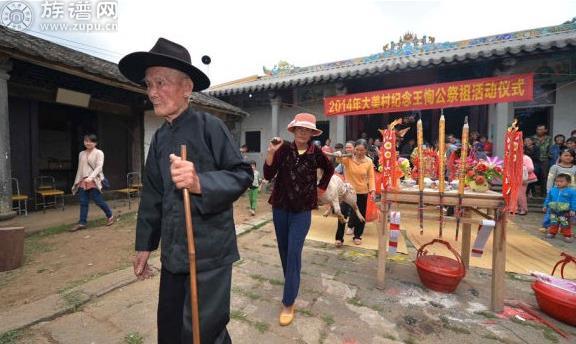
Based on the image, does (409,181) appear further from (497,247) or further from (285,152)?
(285,152)

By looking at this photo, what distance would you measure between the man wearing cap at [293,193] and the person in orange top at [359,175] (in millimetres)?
2130

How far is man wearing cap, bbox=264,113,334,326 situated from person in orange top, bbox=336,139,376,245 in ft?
6.99

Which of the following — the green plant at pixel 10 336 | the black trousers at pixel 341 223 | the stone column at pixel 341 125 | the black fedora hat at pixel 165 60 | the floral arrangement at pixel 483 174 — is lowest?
the green plant at pixel 10 336

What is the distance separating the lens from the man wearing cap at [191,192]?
1456mm

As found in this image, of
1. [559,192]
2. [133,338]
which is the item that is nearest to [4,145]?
[133,338]

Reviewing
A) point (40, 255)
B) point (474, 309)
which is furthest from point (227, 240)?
point (40, 255)

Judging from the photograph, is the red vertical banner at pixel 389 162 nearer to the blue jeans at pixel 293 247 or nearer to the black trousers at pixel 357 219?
the blue jeans at pixel 293 247

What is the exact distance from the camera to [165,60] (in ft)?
5.00

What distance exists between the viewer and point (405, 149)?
10.1m

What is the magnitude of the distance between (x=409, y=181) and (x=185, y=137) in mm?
3097

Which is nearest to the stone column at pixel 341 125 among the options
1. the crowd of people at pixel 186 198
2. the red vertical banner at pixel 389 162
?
the red vertical banner at pixel 389 162

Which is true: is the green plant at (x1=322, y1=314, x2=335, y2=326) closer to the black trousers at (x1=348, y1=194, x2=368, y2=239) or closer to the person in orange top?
the person in orange top

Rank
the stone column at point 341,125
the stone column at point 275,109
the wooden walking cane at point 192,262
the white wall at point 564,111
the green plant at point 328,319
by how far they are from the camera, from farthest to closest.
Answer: the stone column at point 275,109 < the stone column at point 341,125 < the white wall at point 564,111 < the green plant at point 328,319 < the wooden walking cane at point 192,262

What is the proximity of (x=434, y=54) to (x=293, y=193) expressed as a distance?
449 inches
